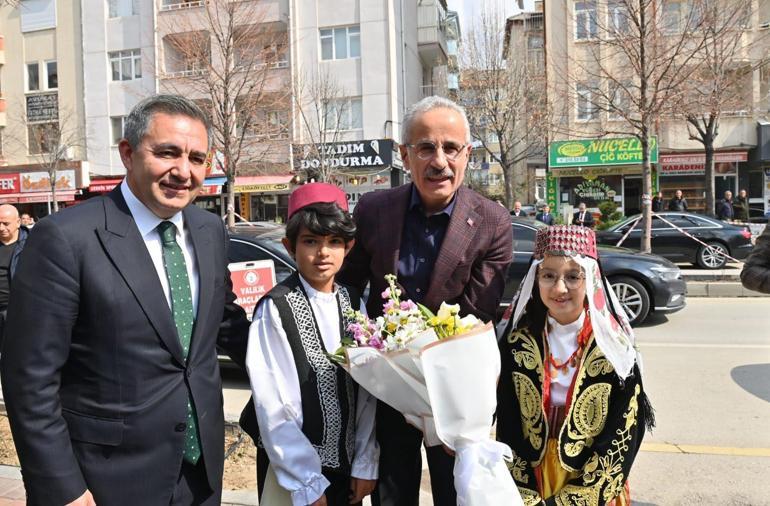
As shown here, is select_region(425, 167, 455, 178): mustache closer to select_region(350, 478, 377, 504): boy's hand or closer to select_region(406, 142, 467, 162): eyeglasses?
select_region(406, 142, 467, 162): eyeglasses

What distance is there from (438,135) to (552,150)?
74.8 feet

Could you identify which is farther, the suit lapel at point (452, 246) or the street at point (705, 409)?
the street at point (705, 409)

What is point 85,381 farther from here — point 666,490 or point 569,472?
point 666,490

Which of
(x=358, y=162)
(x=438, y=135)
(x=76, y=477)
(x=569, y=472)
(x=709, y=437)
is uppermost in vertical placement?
(x=358, y=162)

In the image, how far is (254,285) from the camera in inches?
247

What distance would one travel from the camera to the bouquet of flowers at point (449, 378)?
6.24 feet

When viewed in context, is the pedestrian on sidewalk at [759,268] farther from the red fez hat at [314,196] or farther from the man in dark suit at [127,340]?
the man in dark suit at [127,340]

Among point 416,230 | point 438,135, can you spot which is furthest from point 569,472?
point 438,135

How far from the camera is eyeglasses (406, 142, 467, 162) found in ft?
7.71

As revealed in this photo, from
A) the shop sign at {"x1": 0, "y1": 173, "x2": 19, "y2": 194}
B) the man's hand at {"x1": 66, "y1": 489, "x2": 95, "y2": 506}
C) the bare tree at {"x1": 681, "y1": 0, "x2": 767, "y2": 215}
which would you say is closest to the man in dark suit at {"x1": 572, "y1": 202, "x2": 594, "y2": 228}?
the bare tree at {"x1": 681, "y1": 0, "x2": 767, "y2": 215}

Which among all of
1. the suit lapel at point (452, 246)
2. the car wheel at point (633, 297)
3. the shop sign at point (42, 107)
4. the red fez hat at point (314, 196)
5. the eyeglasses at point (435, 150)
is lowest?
the car wheel at point (633, 297)

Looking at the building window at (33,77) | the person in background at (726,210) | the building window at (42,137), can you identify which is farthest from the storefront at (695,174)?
the building window at (33,77)

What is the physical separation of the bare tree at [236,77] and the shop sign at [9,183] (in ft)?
32.4

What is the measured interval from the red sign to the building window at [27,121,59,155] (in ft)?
83.8
